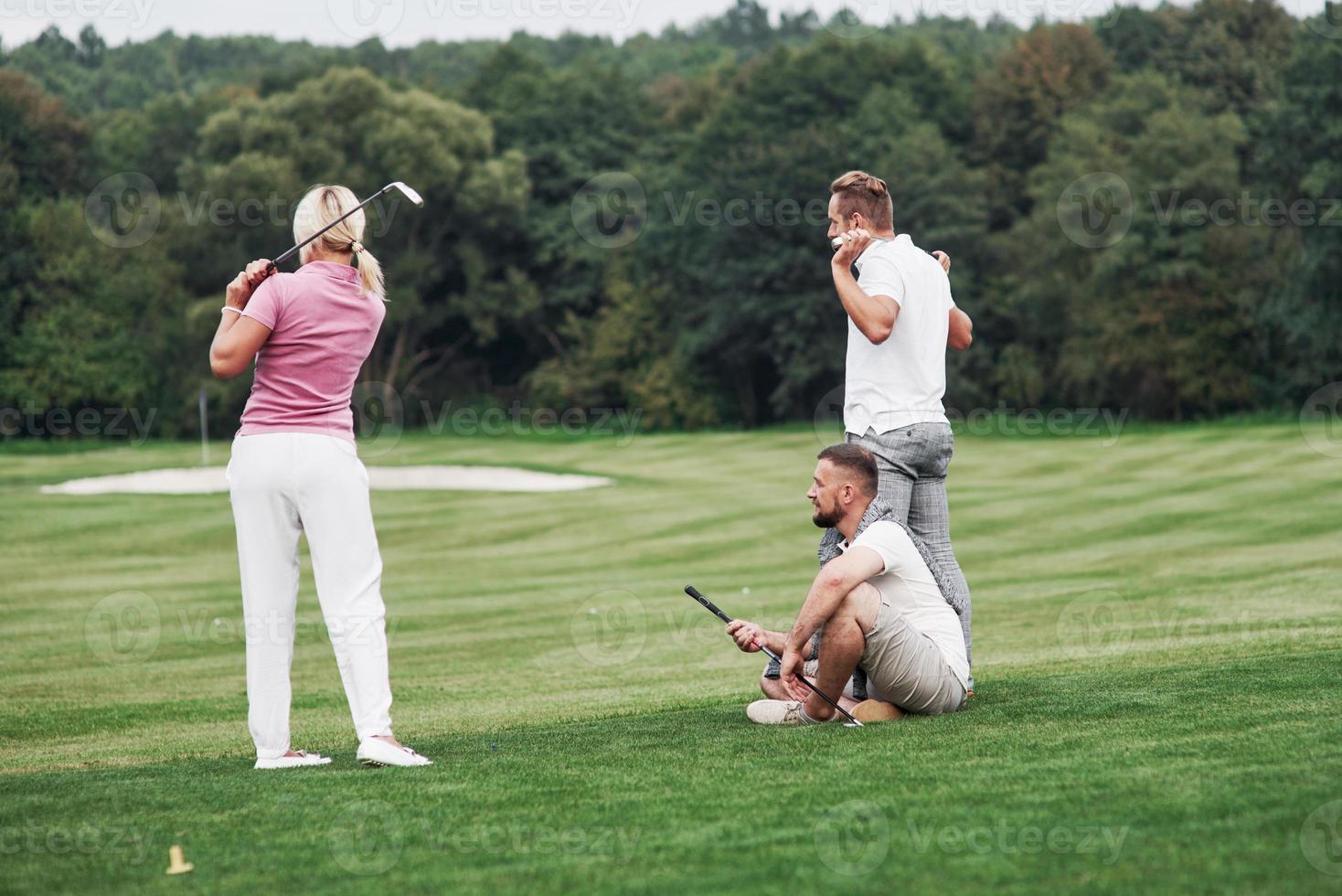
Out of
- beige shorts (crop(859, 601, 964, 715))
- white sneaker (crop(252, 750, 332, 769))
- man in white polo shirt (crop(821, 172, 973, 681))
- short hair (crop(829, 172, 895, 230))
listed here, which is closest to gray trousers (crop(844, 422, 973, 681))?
man in white polo shirt (crop(821, 172, 973, 681))

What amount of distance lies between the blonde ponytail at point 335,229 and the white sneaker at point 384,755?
5.74ft

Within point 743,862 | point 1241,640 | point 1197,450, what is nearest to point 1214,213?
point 1197,450

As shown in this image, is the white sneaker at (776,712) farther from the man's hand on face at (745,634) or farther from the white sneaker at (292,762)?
the white sneaker at (292,762)

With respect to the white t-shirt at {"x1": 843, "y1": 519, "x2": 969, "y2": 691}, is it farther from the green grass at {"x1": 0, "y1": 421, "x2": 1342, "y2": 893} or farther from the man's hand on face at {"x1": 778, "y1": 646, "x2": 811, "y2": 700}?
the man's hand on face at {"x1": 778, "y1": 646, "x2": 811, "y2": 700}

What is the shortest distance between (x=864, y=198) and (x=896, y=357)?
716mm

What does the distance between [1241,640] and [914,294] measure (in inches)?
164

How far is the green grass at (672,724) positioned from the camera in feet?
13.3

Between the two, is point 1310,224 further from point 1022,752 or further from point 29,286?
point 29,286

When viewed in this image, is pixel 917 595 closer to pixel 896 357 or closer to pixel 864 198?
pixel 896 357

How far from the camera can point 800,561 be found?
59.8 ft

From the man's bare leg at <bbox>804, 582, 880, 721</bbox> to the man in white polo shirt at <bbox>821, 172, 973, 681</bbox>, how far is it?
633mm

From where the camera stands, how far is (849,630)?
5957mm

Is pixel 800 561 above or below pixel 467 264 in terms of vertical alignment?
below

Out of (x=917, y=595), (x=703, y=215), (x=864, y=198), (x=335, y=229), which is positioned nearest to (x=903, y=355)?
(x=864, y=198)
